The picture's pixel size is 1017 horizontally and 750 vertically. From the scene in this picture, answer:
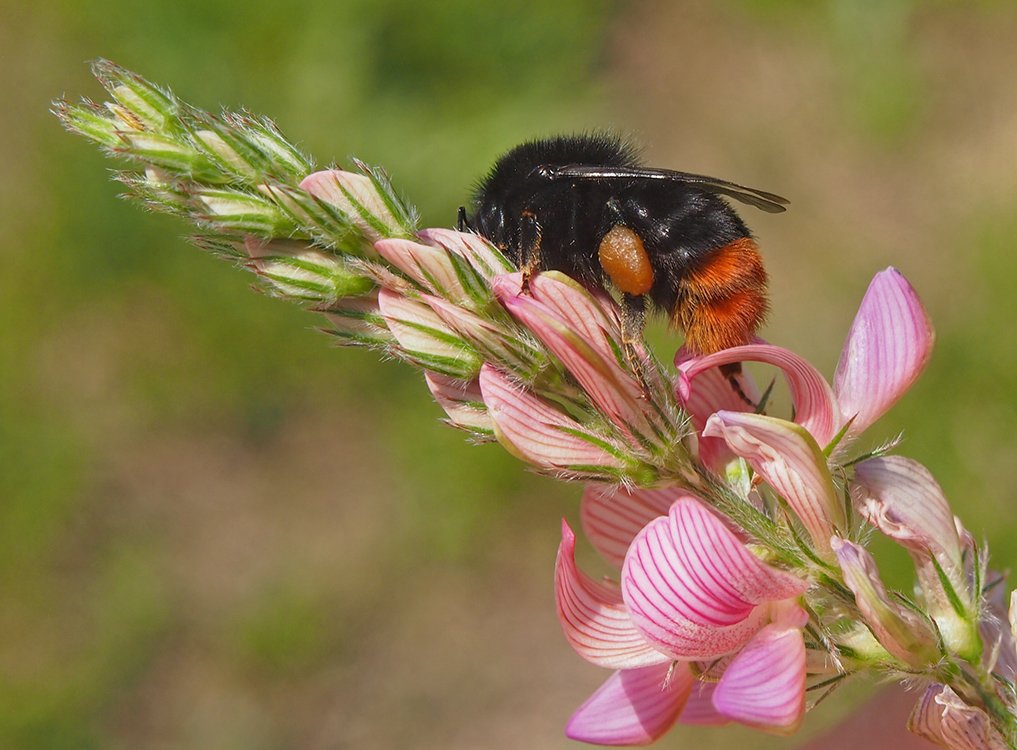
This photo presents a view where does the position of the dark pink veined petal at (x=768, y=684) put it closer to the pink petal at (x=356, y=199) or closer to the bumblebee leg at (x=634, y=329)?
the bumblebee leg at (x=634, y=329)

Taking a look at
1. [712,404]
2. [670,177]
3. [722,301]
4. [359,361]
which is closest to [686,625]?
[712,404]

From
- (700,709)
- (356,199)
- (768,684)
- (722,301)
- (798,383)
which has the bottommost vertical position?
(700,709)

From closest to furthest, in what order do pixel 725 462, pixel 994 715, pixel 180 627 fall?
pixel 994 715, pixel 725 462, pixel 180 627

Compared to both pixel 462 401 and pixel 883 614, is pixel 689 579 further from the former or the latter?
pixel 462 401

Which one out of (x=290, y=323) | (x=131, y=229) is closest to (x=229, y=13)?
(x=131, y=229)

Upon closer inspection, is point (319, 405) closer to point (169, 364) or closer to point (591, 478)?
point (169, 364)

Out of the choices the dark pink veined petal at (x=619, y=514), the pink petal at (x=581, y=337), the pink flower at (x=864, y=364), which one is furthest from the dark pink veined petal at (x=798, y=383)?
the dark pink veined petal at (x=619, y=514)
